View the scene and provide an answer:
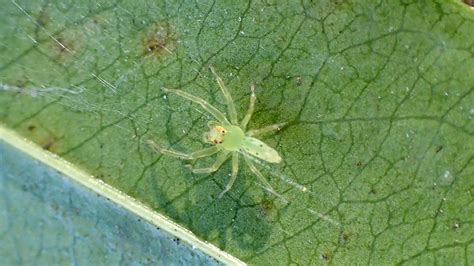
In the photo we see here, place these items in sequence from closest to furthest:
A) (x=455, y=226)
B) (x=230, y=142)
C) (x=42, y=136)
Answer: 1. (x=42, y=136)
2. (x=455, y=226)
3. (x=230, y=142)

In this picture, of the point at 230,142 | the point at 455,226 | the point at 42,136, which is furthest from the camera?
the point at 230,142

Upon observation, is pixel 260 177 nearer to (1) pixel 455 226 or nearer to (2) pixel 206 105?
(2) pixel 206 105

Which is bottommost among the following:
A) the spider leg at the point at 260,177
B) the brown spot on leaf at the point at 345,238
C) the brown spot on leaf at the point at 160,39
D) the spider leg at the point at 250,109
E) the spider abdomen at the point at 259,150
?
the brown spot on leaf at the point at 345,238

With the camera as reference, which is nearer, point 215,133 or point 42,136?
point 42,136

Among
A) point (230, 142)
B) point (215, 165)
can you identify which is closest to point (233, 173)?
point (215, 165)

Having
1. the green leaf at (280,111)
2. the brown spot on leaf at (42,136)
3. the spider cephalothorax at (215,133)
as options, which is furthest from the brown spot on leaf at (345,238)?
the brown spot on leaf at (42,136)

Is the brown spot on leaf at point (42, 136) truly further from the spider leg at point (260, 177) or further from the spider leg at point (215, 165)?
the spider leg at point (260, 177)

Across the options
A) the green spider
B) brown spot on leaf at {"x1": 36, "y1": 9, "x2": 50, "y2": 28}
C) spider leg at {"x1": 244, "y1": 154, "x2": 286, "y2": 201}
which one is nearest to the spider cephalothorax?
the green spider
